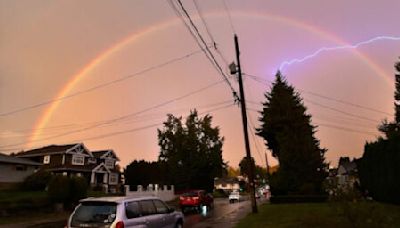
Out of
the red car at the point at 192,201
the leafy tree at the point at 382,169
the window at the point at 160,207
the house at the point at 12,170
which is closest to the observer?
the window at the point at 160,207

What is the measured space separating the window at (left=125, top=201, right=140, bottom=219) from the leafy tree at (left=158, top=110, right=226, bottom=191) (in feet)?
201

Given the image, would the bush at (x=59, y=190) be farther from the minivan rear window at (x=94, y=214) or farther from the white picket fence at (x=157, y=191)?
the minivan rear window at (x=94, y=214)

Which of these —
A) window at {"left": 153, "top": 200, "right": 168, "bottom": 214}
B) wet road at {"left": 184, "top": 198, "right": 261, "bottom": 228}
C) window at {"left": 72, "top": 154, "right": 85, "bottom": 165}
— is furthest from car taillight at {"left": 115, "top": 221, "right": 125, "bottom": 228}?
window at {"left": 72, "top": 154, "right": 85, "bottom": 165}

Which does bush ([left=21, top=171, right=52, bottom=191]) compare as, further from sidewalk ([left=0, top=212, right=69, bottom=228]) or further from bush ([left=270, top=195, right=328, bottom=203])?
bush ([left=270, top=195, right=328, bottom=203])

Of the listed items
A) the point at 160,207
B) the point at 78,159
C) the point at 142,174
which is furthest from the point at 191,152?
the point at 160,207

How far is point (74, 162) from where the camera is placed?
66.1 m

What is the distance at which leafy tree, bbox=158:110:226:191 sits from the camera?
73.8 metres

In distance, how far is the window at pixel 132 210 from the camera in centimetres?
1102

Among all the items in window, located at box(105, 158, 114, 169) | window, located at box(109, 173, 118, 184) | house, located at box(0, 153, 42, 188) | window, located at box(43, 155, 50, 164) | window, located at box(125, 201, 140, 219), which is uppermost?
window, located at box(105, 158, 114, 169)

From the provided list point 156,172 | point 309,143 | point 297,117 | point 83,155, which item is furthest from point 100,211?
point 156,172

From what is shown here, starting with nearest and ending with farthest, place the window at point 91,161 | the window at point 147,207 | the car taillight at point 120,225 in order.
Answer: the car taillight at point 120,225, the window at point 147,207, the window at point 91,161

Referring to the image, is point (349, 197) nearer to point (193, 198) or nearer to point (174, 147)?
point (193, 198)

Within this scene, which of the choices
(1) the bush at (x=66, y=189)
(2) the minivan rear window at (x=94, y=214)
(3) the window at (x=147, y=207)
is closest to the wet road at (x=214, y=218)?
(1) the bush at (x=66, y=189)

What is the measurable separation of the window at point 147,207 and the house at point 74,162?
49.3 m
